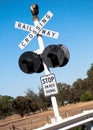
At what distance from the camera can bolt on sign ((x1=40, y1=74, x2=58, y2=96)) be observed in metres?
8.27

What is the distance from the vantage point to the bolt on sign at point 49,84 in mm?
8273

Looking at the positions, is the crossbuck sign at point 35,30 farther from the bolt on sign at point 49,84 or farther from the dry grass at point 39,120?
the dry grass at point 39,120

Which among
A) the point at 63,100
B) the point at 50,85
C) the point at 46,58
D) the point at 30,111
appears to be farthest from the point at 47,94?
the point at 63,100

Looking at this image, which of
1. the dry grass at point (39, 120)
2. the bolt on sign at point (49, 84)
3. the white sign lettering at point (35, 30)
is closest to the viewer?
the bolt on sign at point (49, 84)

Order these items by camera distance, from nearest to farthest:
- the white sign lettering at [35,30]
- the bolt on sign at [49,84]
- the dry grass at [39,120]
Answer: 1. the bolt on sign at [49,84]
2. the white sign lettering at [35,30]
3. the dry grass at [39,120]

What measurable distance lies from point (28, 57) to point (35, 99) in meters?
123

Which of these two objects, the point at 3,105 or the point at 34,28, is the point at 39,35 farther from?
the point at 3,105

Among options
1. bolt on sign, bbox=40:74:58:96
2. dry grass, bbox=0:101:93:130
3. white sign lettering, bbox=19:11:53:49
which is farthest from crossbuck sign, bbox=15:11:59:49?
dry grass, bbox=0:101:93:130

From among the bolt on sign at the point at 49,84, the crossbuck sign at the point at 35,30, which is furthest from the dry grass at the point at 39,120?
the bolt on sign at the point at 49,84

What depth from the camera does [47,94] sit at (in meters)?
8.26

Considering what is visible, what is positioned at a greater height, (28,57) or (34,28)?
(34,28)

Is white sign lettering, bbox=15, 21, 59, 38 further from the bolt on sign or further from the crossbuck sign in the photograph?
the bolt on sign

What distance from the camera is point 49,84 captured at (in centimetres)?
834

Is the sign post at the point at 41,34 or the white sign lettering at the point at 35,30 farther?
the white sign lettering at the point at 35,30
